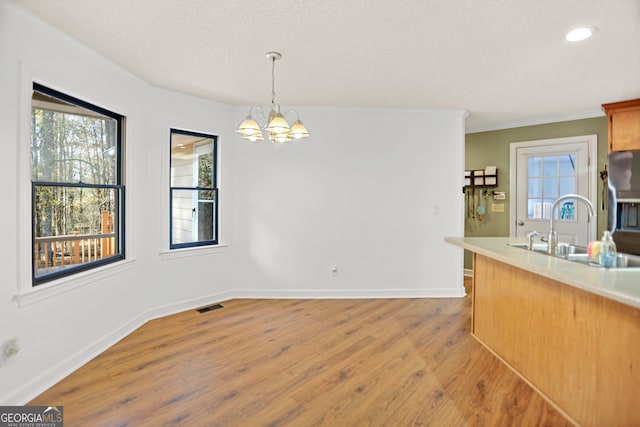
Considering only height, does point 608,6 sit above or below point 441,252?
above

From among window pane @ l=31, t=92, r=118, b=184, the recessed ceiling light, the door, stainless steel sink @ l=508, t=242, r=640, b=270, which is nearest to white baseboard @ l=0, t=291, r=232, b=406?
window pane @ l=31, t=92, r=118, b=184

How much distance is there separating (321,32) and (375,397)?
2527 millimetres

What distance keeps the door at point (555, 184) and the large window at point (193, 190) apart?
14.4 feet

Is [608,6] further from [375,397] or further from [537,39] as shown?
[375,397]

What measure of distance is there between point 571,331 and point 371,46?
236 centimetres

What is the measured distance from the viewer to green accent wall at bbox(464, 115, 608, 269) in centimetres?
432

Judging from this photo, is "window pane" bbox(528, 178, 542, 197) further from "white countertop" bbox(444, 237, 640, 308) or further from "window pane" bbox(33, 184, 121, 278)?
"window pane" bbox(33, 184, 121, 278)

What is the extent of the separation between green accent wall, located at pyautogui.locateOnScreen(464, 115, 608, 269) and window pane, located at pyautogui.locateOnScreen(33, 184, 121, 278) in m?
5.05

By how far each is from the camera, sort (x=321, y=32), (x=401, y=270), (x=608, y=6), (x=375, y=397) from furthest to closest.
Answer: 1. (x=401, y=270)
2. (x=321, y=32)
3. (x=375, y=397)
4. (x=608, y=6)

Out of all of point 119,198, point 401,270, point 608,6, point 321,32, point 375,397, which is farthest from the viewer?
point 401,270

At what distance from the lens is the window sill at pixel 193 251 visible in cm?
361

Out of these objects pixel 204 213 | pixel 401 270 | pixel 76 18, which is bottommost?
Result: pixel 401 270

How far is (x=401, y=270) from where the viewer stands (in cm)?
435

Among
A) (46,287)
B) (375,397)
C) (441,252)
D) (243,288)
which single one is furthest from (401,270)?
(46,287)
